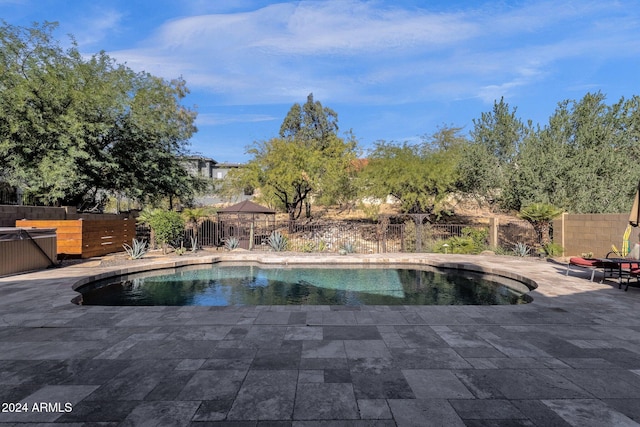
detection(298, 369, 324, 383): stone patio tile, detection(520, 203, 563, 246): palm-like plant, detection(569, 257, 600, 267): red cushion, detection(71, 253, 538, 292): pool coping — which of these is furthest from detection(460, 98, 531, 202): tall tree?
detection(298, 369, 324, 383): stone patio tile

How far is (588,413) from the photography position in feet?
7.96

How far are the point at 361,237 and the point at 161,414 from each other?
1694 cm

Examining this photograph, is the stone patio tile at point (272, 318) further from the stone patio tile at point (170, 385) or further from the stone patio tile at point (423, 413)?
the stone patio tile at point (423, 413)

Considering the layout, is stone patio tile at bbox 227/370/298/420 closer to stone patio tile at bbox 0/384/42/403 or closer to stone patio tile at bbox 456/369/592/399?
stone patio tile at bbox 456/369/592/399

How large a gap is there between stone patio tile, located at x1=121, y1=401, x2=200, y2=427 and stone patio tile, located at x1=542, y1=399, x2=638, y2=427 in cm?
276

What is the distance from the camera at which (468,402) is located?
2570 millimetres

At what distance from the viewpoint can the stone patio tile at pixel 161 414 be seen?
2293 millimetres

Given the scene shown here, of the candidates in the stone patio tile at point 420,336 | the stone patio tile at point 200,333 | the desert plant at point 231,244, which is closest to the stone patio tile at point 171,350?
→ the stone patio tile at point 200,333

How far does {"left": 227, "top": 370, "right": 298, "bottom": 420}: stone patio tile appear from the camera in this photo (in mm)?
2391

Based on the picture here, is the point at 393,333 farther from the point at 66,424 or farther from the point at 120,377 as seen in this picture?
the point at 66,424

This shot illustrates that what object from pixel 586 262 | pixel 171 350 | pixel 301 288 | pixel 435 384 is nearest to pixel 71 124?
pixel 301 288

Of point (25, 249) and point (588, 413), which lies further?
point (25, 249)

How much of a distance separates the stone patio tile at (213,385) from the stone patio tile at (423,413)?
4.29 ft

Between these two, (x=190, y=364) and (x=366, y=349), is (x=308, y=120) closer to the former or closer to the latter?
(x=366, y=349)
